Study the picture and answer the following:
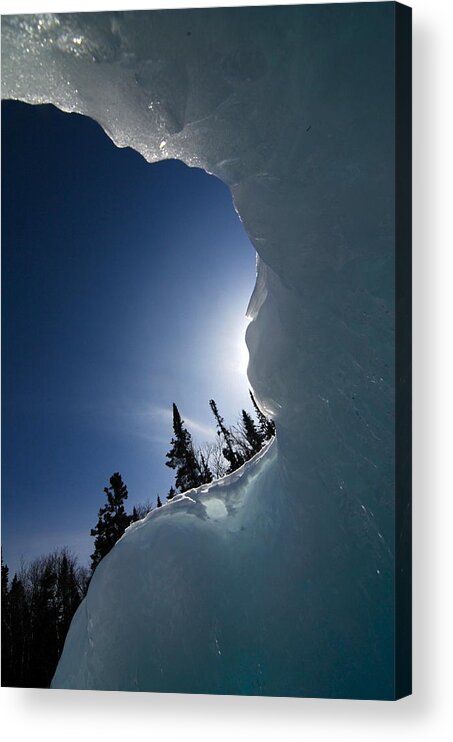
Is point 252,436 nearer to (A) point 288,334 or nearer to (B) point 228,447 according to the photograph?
(B) point 228,447

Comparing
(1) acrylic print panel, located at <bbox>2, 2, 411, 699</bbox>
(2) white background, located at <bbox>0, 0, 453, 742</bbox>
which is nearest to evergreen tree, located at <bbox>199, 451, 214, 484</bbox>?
(1) acrylic print panel, located at <bbox>2, 2, 411, 699</bbox>

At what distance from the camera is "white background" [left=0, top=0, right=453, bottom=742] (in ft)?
11.8

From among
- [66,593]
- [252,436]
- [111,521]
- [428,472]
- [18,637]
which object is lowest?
[428,472]

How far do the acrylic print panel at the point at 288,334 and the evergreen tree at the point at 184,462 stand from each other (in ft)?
1.06

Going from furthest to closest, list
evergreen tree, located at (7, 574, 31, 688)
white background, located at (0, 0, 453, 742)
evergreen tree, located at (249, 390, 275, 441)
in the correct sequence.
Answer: evergreen tree, located at (249, 390, 275, 441), evergreen tree, located at (7, 574, 31, 688), white background, located at (0, 0, 453, 742)

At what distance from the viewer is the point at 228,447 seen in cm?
452

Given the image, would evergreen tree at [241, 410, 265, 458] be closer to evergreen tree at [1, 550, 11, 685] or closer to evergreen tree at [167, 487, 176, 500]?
evergreen tree at [167, 487, 176, 500]

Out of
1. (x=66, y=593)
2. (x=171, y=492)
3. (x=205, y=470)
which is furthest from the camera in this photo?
(x=205, y=470)

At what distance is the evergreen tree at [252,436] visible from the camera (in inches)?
176

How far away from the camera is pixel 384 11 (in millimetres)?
3668

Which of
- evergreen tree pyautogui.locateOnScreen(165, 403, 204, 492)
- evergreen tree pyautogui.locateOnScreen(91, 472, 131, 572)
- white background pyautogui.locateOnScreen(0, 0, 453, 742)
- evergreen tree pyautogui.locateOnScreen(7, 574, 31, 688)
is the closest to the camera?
white background pyautogui.locateOnScreen(0, 0, 453, 742)

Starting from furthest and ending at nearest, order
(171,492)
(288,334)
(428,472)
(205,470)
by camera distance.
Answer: (205,470) → (171,492) → (288,334) → (428,472)

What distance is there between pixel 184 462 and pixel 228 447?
0.60ft

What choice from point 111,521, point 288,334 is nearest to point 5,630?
point 111,521
